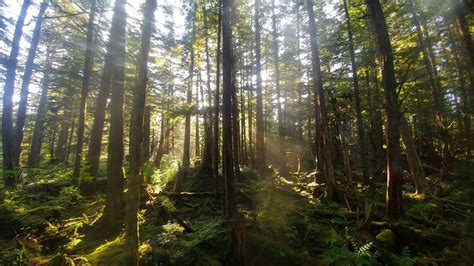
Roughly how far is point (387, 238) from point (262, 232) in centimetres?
316

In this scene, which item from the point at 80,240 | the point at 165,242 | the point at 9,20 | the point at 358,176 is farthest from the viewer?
the point at 358,176

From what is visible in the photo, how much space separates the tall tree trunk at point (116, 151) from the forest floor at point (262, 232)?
2.49 ft

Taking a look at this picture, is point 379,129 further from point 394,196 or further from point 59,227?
point 59,227

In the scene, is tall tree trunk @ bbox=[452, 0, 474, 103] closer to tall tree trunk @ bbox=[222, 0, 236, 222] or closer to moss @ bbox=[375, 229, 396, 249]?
moss @ bbox=[375, 229, 396, 249]

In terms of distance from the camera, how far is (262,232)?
7180 millimetres

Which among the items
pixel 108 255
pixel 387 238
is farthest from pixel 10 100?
pixel 387 238

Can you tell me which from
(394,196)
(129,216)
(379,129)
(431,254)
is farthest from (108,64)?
(379,129)

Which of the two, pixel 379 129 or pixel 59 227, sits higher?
pixel 379 129

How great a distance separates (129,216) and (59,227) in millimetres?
4985

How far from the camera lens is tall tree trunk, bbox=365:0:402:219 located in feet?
25.6

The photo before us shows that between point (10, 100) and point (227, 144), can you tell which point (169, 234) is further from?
point (10, 100)

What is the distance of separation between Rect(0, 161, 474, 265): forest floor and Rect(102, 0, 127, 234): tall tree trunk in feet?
2.49

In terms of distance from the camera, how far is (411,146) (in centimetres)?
1090

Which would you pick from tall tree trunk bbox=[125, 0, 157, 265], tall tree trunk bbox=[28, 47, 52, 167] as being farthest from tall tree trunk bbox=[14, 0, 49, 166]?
tall tree trunk bbox=[125, 0, 157, 265]
